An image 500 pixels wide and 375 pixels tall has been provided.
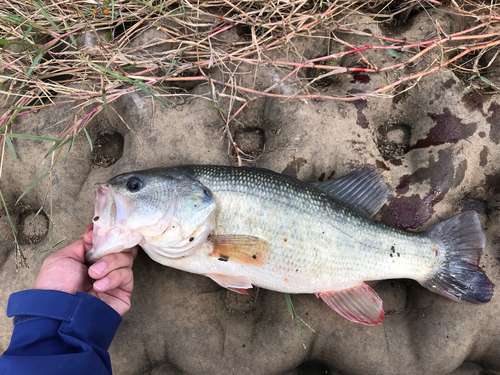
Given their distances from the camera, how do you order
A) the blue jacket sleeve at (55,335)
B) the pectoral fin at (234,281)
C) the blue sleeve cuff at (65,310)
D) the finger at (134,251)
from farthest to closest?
the finger at (134,251)
the pectoral fin at (234,281)
the blue sleeve cuff at (65,310)
the blue jacket sleeve at (55,335)

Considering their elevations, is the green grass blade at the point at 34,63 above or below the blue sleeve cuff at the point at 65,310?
above

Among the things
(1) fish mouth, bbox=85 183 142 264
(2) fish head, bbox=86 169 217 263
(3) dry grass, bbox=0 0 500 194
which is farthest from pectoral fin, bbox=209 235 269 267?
(3) dry grass, bbox=0 0 500 194

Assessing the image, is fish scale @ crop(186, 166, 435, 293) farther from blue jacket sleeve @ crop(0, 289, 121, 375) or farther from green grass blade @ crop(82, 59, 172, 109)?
blue jacket sleeve @ crop(0, 289, 121, 375)

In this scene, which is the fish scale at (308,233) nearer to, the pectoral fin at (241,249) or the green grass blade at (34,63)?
the pectoral fin at (241,249)

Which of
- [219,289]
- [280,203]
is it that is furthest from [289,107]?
[219,289]

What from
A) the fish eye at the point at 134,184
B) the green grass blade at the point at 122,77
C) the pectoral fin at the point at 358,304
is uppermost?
the green grass blade at the point at 122,77

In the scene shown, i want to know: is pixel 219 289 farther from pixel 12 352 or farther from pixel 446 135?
pixel 446 135

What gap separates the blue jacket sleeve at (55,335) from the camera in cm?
180

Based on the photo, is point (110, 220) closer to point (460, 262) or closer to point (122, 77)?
point (122, 77)

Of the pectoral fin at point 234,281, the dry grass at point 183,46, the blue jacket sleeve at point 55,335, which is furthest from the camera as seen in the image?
the dry grass at point 183,46

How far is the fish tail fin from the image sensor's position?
8.30ft

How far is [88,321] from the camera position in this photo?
2.02 m

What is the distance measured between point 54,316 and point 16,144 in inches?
68.6

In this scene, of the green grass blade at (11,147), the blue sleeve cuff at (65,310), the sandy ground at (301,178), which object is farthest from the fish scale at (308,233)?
the green grass blade at (11,147)
